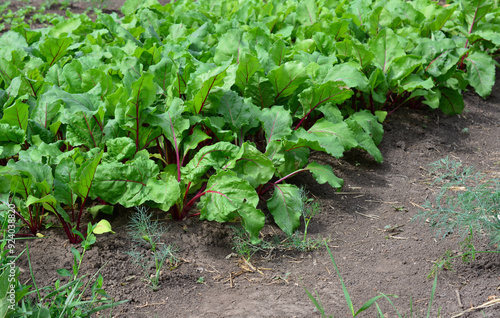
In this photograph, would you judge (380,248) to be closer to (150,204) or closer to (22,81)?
(150,204)

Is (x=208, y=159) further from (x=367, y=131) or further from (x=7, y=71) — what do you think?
(x=7, y=71)

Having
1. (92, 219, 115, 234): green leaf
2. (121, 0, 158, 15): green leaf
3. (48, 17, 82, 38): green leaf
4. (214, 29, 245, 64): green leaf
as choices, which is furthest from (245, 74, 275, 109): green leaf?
(121, 0, 158, 15): green leaf

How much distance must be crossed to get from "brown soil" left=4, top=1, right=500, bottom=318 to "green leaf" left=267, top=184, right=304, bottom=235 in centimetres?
12

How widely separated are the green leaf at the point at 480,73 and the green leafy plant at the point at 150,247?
3.03 meters

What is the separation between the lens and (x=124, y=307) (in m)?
2.16

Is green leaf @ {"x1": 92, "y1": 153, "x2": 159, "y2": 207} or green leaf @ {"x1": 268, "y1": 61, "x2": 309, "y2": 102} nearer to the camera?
green leaf @ {"x1": 92, "y1": 153, "x2": 159, "y2": 207}

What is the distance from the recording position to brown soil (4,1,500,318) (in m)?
2.15

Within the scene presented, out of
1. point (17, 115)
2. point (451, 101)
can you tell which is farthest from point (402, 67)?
point (17, 115)

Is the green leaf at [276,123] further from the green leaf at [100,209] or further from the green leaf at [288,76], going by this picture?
the green leaf at [100,209]

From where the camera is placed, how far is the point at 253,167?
2.75 m

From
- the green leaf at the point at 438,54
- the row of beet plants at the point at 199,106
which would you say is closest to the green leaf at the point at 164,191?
the row of beet plants at the point at 199,106

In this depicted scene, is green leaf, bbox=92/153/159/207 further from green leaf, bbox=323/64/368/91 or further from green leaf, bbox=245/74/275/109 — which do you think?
green leaf, bbox=323/64/368/91

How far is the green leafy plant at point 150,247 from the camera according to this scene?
232 centimetres

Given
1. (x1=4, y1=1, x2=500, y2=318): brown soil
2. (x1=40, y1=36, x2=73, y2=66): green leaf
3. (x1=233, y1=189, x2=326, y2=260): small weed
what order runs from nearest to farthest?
(x1=4, y1=1, x2=500, y2=318): brown soil
(x1=233, y1=189, x2=326, y2=260): small weed
(x1=40, y1=36, x2=73, y2=66): green leaf
